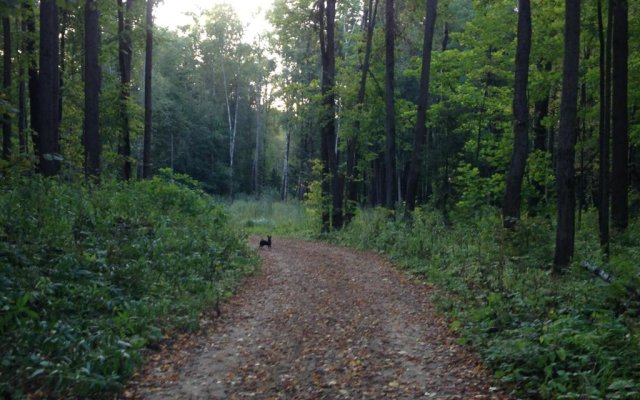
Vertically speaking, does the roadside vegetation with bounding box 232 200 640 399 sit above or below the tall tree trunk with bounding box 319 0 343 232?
below

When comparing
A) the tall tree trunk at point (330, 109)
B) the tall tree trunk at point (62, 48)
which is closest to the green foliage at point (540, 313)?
the tall tree trunk at point (330, 109)

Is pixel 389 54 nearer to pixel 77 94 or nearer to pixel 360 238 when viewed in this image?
pixel 360 238

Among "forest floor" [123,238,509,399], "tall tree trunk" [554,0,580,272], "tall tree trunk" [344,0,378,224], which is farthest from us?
"tall tree trunk" [344,0,378,224]

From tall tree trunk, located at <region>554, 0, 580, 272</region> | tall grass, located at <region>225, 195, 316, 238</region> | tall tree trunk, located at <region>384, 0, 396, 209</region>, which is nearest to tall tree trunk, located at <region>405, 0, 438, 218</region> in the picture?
tall tree trunk, located at <region>384, 0, 396, 209</region>

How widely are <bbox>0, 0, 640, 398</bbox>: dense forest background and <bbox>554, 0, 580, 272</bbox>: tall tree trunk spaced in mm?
30

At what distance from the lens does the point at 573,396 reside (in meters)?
4.81

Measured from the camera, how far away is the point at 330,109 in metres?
23.0

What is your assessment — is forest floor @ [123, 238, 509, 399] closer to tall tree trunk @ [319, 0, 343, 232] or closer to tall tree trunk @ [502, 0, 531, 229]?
tall tree trunk @ [502, 0, 531, 229]

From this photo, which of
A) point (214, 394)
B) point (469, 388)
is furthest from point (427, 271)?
point (214, 394)

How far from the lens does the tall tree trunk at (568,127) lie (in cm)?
984

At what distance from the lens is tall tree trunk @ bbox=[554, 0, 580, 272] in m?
9.84

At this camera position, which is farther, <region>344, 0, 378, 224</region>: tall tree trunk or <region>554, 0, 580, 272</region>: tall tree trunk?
<region>344, 0, 378, 224</region>: tall tree trunk

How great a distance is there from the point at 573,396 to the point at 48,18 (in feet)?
47.9

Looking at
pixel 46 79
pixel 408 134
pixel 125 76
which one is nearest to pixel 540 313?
pixel 46 79
